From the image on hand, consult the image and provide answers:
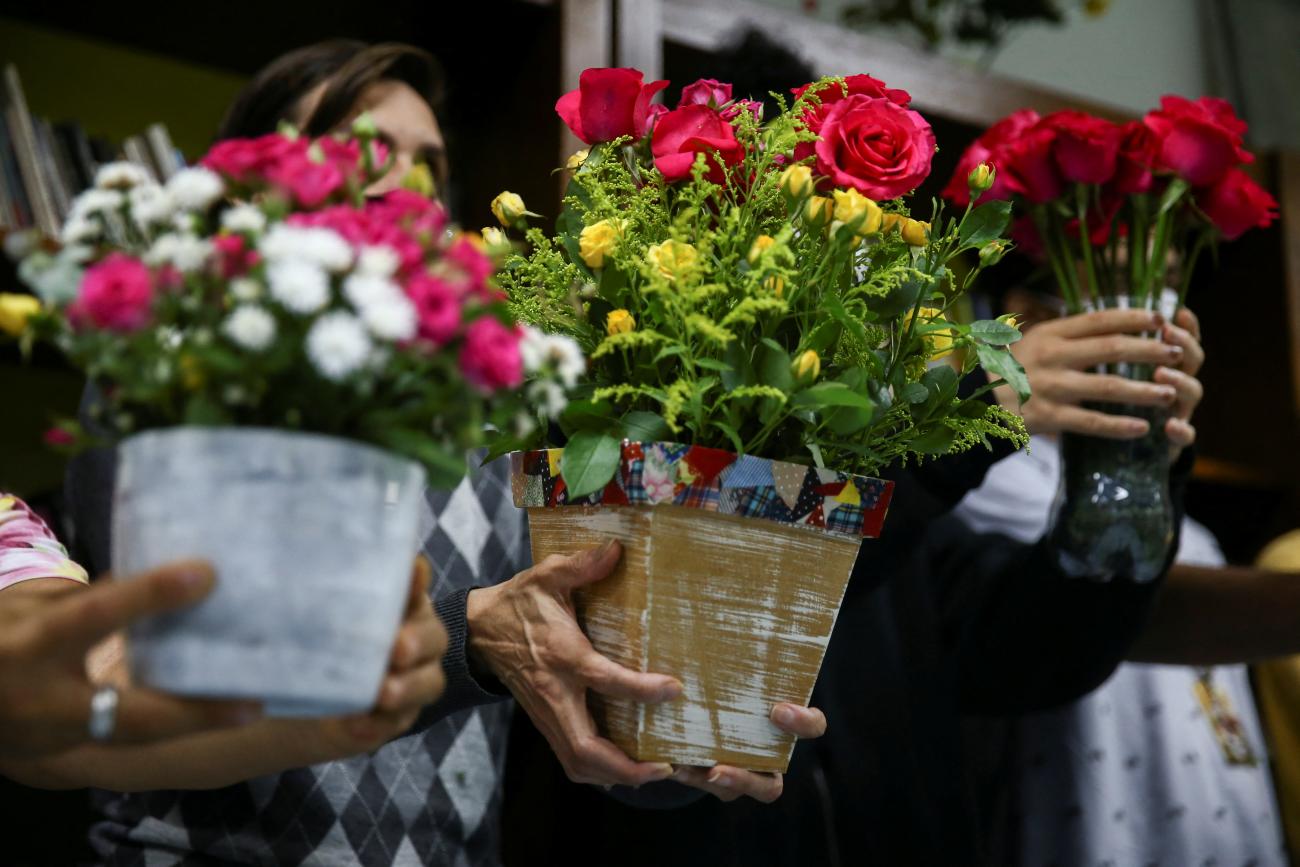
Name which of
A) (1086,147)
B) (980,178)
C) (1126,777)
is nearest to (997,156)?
(1086,147)

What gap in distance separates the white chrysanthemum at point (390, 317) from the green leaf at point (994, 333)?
0.43 metres

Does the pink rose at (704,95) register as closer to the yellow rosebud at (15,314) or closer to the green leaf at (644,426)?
the green leaf at (644,426)

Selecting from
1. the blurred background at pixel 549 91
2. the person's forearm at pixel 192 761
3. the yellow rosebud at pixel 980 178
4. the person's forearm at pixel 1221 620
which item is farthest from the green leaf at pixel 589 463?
the person's forearm at pixel 1221 620

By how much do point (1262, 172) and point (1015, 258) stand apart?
3.32ft

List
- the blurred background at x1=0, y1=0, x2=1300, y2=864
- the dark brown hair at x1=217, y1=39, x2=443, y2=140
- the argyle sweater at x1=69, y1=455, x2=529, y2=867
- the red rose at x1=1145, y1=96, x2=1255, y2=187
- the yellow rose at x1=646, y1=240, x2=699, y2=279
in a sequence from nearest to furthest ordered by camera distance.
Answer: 1. the yellow rose at x1=646, y1=240, x2=699, y2=279
2. the argyle sweater at x1=69, y1=455, x2=529, y2=867
3. the red rose at x1=1145, y1=96, x2=1255, y2=187
4. the dark brown hair at x1=217, y1=39, x2=443, y2=140
5. the blurred background at x1=0, y1=0, x2=1300, y2=864

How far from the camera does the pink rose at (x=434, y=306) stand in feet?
1.67

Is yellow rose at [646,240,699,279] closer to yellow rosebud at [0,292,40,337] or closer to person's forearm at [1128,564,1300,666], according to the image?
yellow rosebud at [0,292,40,337]

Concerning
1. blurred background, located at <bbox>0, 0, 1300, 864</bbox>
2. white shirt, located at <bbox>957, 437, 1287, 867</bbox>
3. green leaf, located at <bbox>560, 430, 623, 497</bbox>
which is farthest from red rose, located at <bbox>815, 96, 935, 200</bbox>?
white shirt, located at <bbox>957, 437, 1287, 867</bbox>

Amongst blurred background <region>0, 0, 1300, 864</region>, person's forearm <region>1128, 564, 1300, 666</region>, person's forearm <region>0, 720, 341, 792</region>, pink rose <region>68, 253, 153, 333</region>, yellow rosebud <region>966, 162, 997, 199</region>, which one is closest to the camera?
pink rose <region>68, 253, 153, 333</region>

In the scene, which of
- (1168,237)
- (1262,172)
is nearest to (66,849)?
(1168,237)

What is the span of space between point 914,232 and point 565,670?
1.17 ft

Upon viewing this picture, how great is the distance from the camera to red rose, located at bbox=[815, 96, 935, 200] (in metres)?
0.77

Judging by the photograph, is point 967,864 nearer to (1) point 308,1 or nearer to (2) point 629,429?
(2) point 629,429

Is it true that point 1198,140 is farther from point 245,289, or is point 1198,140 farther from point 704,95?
point 245,289
